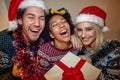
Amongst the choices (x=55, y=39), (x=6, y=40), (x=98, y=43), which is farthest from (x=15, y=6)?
(x=98, y=43)

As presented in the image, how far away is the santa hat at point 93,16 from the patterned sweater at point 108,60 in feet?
0.38

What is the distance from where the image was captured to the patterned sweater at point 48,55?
1238mm

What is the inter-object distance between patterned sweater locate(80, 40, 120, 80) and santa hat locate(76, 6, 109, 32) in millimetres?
115

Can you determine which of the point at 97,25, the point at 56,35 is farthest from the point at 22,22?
the point at 97,25

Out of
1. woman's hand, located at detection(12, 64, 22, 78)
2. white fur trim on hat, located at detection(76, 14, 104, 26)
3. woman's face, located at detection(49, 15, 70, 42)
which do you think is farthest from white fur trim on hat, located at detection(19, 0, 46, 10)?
woman's hand, located at detection(12, 64, 22, 78)

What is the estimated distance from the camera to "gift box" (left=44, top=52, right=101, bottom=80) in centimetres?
117

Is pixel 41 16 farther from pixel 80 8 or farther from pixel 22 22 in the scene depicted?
pixel 80 8

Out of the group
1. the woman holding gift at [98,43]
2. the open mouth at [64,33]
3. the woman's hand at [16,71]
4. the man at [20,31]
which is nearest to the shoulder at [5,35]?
the man at [20,31]

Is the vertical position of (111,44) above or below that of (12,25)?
below

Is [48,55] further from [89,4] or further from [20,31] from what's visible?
[89,4]

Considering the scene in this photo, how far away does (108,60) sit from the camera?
1.19 metres

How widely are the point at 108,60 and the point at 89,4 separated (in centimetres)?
37

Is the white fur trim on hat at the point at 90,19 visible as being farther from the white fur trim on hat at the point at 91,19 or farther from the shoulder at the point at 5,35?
the shoulder at the point at 5,35

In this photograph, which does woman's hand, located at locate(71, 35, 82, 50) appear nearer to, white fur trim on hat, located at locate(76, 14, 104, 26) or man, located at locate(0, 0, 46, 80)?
white fur trim on hat, located at locate(76, 14, 104, 26)
